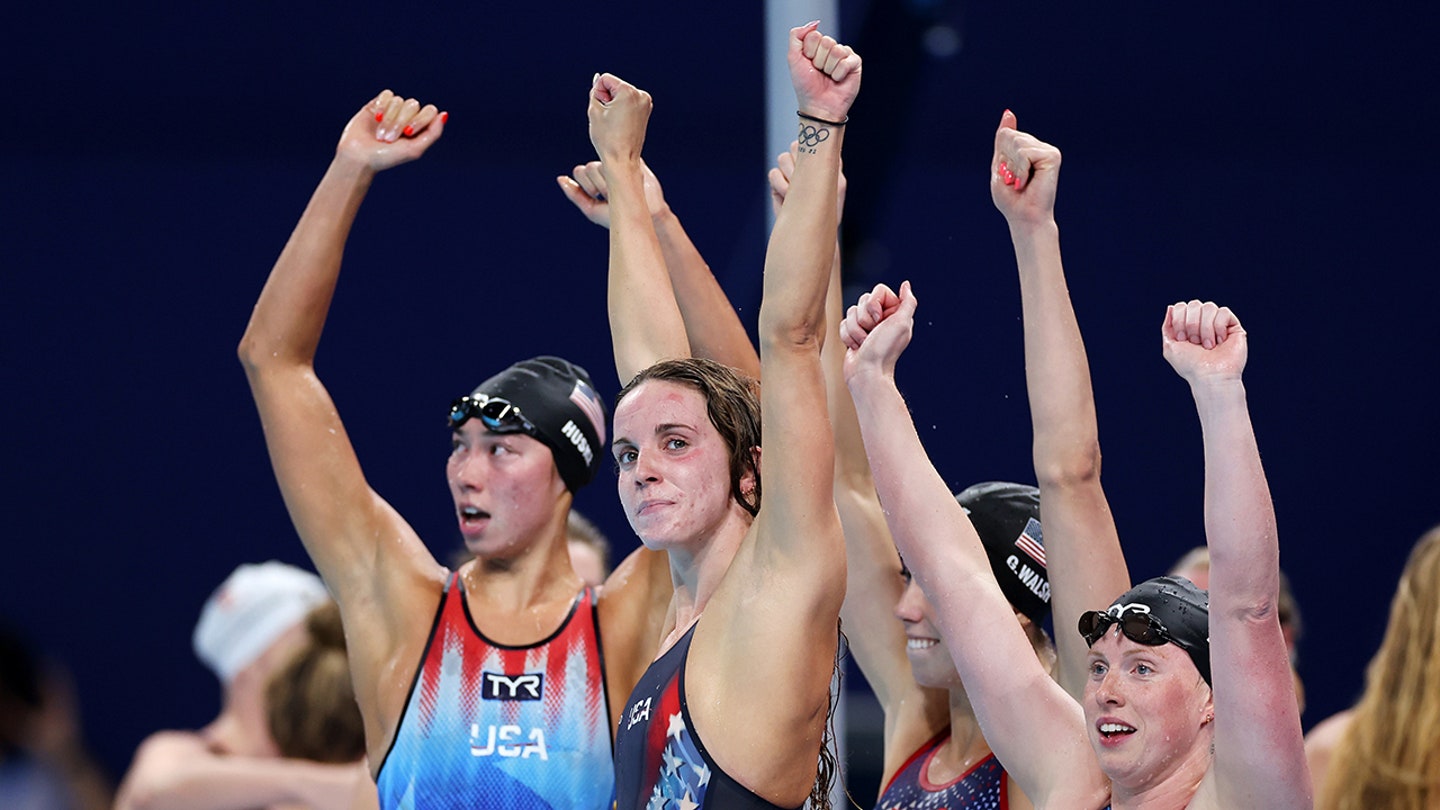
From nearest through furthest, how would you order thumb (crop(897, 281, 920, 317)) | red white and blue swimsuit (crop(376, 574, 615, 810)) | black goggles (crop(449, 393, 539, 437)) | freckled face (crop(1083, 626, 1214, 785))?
freckled face (crop(1083, 626, 1214, 785)) → thumb (crop(897, 281, 920, 317)) → red white and blue swimsuit (crop(376, 574, 615, 810)) → black goggles (crop(449, 393, 539, 437))

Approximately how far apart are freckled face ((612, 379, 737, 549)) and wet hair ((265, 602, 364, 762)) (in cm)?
213

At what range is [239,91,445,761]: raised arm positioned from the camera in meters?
3.47

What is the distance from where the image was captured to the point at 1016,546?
324 cm

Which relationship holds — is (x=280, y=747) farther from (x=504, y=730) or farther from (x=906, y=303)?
(x=906, y=303)

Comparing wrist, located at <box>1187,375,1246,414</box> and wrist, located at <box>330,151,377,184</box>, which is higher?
wrist, located at <box>330,151,377,184</box>

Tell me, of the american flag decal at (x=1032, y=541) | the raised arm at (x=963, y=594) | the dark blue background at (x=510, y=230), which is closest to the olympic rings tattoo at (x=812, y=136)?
the raised arm at (x=963, y=594)

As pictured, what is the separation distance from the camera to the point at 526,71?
24.2 ft

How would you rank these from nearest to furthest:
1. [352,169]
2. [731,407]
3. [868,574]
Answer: [731,407], [868,574], [352,169]

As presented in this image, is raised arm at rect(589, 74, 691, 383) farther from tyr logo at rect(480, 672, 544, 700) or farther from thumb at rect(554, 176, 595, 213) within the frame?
tyr logo at rect(480, 672, 544, 700)

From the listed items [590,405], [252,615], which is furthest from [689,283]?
[252,615]

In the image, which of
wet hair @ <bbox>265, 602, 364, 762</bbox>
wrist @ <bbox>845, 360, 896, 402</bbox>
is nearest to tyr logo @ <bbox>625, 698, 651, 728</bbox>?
wrist @ <bbox>845, 360, 896, 402</bbox>

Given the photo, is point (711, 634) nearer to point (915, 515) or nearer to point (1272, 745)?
point (915, 515)

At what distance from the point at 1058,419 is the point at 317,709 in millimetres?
2511

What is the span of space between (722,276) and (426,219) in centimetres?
132
